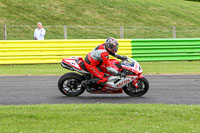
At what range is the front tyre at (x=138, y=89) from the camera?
31.6 ft

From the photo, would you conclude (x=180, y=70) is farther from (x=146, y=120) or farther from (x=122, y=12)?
(x=122, y=12)

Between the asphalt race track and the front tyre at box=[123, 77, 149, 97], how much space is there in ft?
0.43

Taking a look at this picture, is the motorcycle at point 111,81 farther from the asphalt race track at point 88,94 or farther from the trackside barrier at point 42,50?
the trackside barrier at point 42,50

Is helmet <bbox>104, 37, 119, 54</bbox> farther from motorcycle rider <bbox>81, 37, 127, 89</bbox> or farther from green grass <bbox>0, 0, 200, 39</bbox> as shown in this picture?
green grass <bbox>0, 0, 200, 39</bbox>

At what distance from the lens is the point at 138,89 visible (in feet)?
31.9

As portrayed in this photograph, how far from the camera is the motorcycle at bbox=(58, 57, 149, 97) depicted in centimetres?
946

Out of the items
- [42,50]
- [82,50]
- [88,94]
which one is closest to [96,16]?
[82,50]

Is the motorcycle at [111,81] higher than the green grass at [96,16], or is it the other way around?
the green grass at [96,16]

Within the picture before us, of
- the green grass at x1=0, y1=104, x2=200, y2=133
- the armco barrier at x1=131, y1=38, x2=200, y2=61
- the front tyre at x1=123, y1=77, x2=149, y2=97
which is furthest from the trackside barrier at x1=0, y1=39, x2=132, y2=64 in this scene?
the green grass at x1=0, y1=104, x2=200, y2=133

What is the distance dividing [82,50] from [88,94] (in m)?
7.44

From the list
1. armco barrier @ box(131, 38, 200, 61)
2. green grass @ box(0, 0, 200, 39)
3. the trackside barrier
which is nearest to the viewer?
the trackside barrier

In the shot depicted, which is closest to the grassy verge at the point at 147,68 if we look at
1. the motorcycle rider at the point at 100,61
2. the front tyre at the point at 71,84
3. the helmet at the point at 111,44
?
the front tyre at the point at 71,84

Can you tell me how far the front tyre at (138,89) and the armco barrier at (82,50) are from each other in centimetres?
798

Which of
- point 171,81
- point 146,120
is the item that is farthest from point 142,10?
point 146,120
